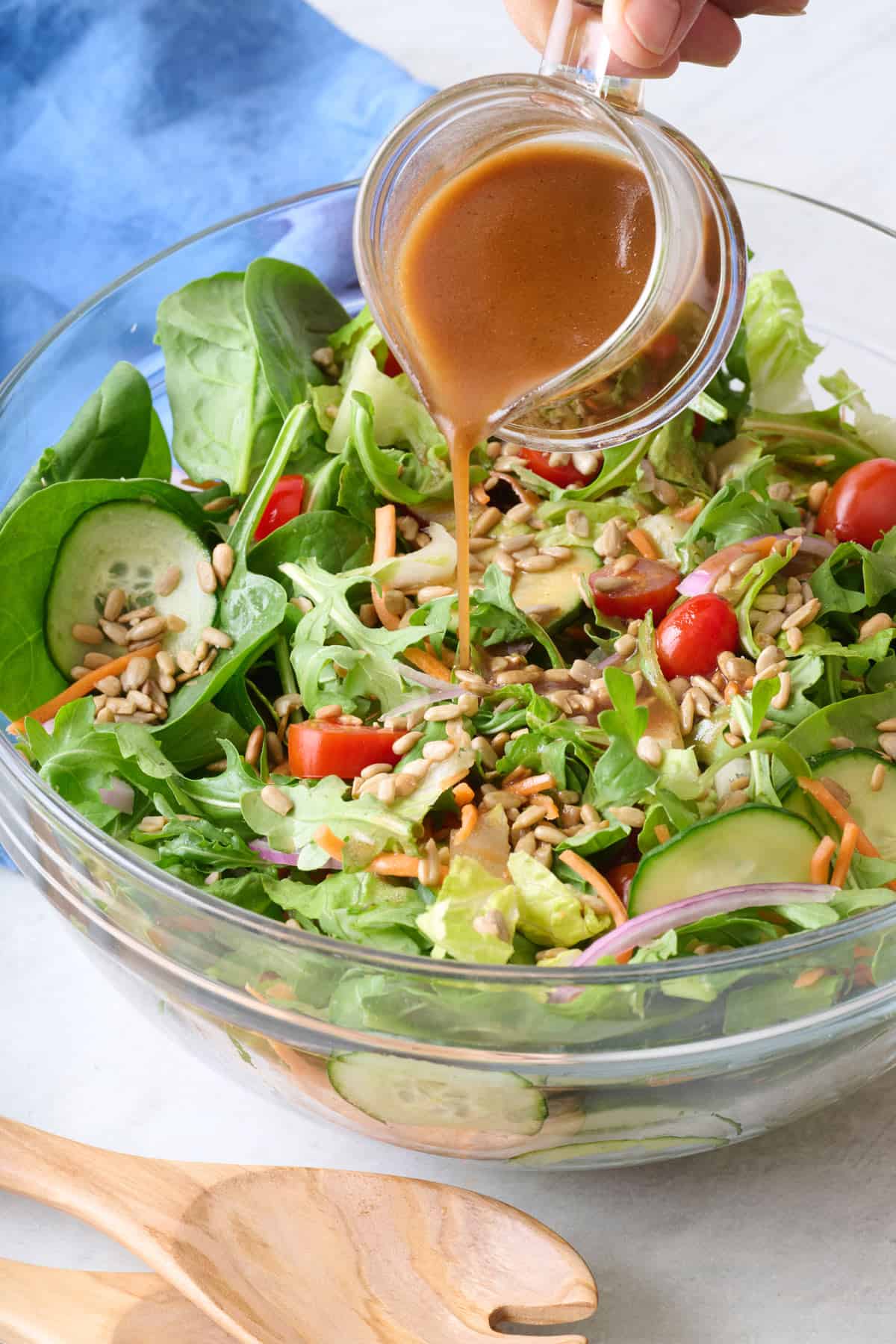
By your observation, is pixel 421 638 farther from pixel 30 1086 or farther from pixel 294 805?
pixel 30 1086

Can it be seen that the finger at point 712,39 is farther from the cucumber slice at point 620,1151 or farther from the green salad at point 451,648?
the cucumber slice at point 620,1151

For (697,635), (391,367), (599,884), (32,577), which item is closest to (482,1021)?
(599,884)

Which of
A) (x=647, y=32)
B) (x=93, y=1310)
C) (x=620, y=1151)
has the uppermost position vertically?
(x=647, y=32)

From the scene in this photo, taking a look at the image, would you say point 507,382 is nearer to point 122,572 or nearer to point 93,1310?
point 122,572

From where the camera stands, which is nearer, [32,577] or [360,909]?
[360,909]

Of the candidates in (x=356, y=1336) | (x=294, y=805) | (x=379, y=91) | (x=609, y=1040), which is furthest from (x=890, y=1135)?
(x=379, y=91)

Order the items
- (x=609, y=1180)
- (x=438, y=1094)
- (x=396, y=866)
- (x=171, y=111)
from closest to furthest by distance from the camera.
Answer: (x=438, y=1094) < (x=396, y=866) < (x=609, y=1180) < (x=171, y=111)
